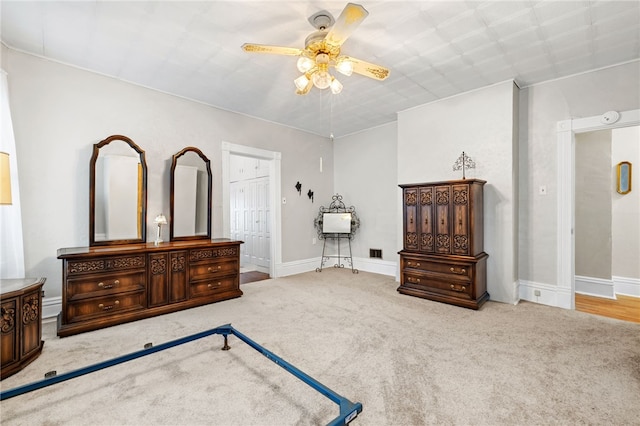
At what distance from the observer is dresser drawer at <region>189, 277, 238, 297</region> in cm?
367

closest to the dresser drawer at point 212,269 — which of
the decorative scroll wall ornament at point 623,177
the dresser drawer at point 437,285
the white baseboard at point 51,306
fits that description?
the white baseboard at point 51,306

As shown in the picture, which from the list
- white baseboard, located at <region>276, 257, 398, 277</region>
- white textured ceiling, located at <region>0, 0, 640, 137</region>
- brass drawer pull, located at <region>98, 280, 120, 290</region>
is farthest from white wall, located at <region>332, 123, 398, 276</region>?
brass drawer pull, located at <region>98, 280, 120, 290</region>

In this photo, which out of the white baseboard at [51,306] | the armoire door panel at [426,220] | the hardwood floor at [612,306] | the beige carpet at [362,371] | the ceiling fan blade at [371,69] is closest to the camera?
the beige carpet at [362,371]

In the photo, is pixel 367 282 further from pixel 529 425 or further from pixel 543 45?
pixel 543 45

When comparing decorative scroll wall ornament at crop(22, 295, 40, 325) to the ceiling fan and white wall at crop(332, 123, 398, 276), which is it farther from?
white wall at crop(332, 123, 398, 276)


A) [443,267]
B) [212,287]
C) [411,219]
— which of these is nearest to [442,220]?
[411,219]

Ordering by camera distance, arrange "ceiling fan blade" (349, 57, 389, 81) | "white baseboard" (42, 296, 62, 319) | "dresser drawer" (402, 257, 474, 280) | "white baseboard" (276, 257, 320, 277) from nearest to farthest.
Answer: "ceiling fan blade" (349, 57, 389, 81), "white baseboard" (42, 296, 62, 319), "dresser drawer" (402, 257, 474, 280), "white baseboard" (276, 257, 320, 277)

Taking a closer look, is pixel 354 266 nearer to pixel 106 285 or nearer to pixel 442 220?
pixel 442 220

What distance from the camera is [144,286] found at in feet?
10.7

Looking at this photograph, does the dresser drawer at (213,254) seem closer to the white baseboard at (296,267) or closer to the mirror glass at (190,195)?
the mirror glass at (190,195)

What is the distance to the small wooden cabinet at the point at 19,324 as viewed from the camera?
2078 mm

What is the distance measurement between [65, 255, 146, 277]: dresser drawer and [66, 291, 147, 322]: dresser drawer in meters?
0.29

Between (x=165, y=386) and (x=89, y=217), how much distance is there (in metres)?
2.47

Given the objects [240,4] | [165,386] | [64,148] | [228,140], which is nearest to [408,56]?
[240,4]
